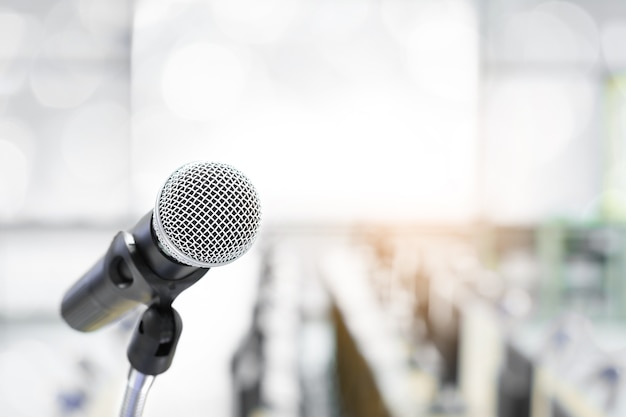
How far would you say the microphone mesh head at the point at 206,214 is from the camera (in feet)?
1.66

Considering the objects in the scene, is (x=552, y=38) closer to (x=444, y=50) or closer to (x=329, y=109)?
(x=444, y=50)

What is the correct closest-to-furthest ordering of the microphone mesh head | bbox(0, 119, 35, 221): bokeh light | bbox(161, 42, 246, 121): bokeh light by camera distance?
the microphone mesh head, bbox(0, 119, 35, 221): bokeh light, bbox(161, 42, 246, 121): bokeh light

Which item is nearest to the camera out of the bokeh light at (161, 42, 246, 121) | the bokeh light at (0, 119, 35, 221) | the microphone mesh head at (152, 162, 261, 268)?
the microphone mesh head at (152, 162, 261, 268)

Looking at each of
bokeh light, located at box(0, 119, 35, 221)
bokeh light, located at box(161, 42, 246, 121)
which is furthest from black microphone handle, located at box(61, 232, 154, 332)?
bokeh light, located at box(0, 119, 35, 221)

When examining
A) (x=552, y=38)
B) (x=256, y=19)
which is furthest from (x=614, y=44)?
(x=256, y=19)

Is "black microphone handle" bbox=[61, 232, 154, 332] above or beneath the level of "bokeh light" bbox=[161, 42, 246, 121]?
beneath

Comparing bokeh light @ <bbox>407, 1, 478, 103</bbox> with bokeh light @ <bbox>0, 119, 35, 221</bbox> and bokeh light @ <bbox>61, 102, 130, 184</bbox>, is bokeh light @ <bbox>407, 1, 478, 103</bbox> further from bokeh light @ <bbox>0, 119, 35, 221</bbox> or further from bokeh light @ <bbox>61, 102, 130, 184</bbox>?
bokeh light @ <bbox>0, 119, 35, 221</bbox>

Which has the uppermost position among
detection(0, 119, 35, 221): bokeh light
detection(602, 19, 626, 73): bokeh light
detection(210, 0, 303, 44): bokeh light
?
detection(210, 0, 303, 44): bokeh light

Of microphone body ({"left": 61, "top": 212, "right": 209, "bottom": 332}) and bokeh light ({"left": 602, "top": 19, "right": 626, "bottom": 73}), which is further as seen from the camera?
bokeh light ({"left": 602, "top": 19, "right": 626, "bottom": 73})

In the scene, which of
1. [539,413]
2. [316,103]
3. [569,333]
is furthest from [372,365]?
[316,103]

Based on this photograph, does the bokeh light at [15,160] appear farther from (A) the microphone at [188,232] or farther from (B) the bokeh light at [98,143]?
(A) the microphone at [188,232]

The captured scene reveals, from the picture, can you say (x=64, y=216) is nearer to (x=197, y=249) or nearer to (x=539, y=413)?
(x=539, y=413)

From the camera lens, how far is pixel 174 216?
51 centimetres

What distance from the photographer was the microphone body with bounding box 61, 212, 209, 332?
559 millimetres
